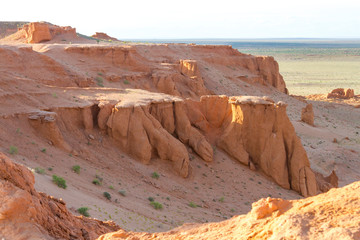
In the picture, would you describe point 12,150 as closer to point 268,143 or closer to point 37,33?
point 268,143

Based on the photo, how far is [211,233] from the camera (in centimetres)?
643

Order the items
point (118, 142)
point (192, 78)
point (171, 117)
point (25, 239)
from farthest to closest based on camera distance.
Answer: point (192, 78)
point (171, 117)
point (118, 142)
point (25, 239)

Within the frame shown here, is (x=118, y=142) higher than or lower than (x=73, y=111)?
lower

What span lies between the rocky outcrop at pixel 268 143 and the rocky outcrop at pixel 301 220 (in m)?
12.7

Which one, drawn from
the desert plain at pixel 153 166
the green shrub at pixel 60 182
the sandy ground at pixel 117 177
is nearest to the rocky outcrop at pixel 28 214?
the desert plain at pixel 153 166

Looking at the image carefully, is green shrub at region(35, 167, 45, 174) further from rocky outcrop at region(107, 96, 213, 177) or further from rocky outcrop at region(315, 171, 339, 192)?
rocky outcrop at region(315, 171, 339, 192)

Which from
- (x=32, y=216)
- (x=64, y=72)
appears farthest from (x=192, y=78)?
(x=32, y=216)

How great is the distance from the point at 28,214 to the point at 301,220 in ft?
12.7

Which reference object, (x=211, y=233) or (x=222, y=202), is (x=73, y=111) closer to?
(x=222, y=202)

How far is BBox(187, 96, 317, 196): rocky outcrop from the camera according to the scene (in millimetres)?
19016

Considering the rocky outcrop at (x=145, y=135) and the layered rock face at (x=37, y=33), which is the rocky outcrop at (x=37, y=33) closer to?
the layered rock face at (x=37, y=33)

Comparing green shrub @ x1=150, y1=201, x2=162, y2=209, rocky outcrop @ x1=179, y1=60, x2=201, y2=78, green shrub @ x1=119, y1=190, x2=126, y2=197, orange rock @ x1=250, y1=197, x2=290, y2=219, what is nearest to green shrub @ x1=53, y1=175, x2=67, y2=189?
green shrub @ x1=119, y1=190, x2=126, y2=197

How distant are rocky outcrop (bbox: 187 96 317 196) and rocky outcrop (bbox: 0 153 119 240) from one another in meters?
A: 11.9

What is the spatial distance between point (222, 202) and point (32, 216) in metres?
10.3
